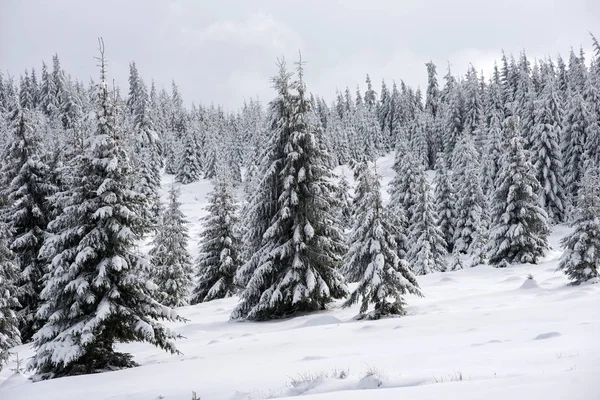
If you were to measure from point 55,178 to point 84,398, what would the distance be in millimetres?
17872

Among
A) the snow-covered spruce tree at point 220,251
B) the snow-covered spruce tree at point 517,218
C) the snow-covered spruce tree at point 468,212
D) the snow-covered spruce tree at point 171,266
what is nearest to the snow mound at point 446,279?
the snow-covered spruce tree at point 517,218

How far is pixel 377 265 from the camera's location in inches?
575

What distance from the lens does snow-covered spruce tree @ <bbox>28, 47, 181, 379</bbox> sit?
39.7 ft

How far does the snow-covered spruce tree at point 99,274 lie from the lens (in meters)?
12.1

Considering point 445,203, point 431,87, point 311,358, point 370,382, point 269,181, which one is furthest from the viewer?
point 431,87

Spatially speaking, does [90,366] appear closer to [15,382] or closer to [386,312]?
[15,382]

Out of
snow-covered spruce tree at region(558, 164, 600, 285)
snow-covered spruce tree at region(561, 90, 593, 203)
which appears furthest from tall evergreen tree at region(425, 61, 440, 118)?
snow-covered spruce tree at region(558, 164, 600, 285)

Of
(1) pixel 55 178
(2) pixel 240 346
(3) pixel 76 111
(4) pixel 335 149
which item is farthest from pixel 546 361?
(3) pixel 76 111

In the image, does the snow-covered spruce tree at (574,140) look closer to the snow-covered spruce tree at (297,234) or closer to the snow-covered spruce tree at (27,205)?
the snow-covered spruce tree at (297,234)

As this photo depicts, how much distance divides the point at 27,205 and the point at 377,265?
59.9ft

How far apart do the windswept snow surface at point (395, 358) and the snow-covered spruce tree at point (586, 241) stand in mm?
797

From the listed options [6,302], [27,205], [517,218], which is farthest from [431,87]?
[6,302]

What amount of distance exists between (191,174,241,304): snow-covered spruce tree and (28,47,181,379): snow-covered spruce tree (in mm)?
15510

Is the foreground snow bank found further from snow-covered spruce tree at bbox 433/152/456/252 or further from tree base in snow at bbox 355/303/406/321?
snow-covered spruce tree at bbox 433/152/456/252
